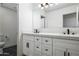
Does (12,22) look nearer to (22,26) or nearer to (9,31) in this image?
(9,31)

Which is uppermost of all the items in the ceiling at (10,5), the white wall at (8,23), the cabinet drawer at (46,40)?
the ceiling at (10,5)

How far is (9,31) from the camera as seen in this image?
247 centimetres

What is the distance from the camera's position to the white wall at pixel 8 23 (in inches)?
88.8

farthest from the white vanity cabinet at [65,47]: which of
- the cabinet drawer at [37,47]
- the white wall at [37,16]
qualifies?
the white wall at [37,16]

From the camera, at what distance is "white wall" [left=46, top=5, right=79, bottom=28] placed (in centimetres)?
162

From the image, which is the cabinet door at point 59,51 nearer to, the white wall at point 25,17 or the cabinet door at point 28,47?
the cabinet door at point 28,47

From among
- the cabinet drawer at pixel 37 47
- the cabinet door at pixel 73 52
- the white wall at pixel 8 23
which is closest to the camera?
the cabinet door at pixel 73 52

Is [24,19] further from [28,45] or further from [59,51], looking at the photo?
[59,51]

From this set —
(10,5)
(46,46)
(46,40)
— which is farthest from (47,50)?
(10,5)

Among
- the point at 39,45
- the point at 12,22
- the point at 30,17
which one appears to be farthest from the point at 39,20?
the point at 12,22

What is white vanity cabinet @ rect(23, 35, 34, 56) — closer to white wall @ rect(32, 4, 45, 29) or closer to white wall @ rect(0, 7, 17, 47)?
white wall @ rect(32, 4, 45, 29)

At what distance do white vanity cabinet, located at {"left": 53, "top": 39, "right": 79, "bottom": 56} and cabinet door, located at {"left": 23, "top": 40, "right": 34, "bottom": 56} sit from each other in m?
0.69

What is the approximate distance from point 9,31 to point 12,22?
14.1 inches

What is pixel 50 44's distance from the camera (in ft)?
4.45
